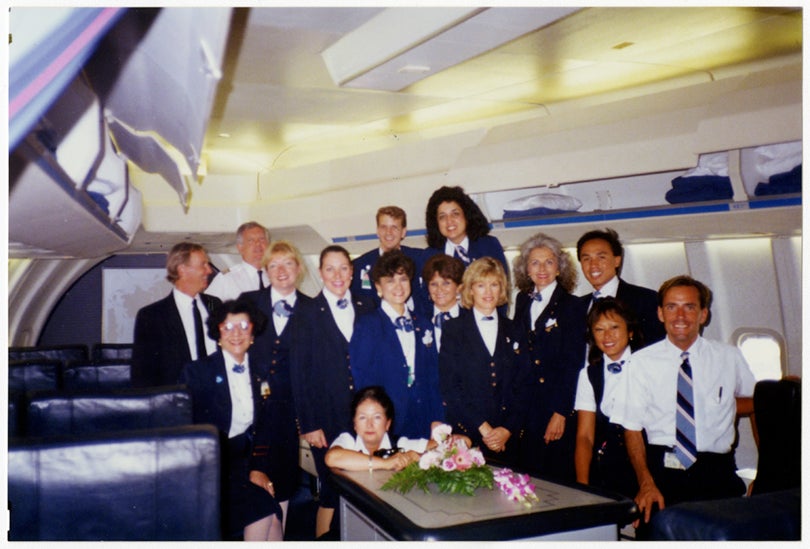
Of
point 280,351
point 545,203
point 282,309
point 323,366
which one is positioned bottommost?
point 323,366

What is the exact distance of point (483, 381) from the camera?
3656 mm

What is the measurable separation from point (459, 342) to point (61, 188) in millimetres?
2065

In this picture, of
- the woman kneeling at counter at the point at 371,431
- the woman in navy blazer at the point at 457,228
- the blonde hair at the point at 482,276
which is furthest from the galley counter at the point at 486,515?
the woman in navy blazer at the point at 457,228

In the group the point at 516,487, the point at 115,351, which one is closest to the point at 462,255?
the point at 516,487

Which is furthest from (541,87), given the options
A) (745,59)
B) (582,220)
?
(745,59)

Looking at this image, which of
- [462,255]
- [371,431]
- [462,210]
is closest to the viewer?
[371,431]

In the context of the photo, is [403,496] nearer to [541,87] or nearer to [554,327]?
[554,327]

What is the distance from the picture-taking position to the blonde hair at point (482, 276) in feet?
12.2

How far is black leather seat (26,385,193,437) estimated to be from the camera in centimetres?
302

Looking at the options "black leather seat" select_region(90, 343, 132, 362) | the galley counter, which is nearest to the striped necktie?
the galley counter

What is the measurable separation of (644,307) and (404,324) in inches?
52.4

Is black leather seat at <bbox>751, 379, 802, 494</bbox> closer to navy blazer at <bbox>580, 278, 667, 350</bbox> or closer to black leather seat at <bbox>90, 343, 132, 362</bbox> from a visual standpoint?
navy blazer at <bbox>580, 278, 667, 350</bbox>

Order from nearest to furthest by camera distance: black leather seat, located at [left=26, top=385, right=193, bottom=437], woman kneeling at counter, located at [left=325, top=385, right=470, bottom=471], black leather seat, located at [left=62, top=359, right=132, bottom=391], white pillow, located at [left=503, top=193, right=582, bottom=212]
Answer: black leather seat, located at [left=26, top=385, right=193, bottom=437]
woman kneeling at counter, located at [left=325, top=385, right=470, bottom=471]
white pillow, located at [left=503, top=193, right=582, bottom=212]
black leather seat, located at [left=62, top=359, right=132, bottom=391]

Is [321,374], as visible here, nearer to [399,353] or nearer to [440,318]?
[399,353]
